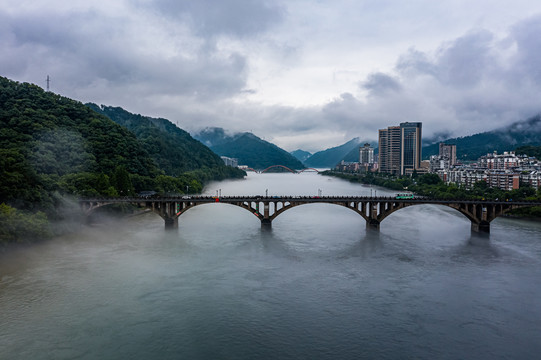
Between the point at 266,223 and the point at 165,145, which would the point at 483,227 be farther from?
the point at 165,145

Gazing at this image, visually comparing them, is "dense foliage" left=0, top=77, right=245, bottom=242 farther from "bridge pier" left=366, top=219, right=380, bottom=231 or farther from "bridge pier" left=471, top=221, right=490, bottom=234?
"bridge pier" left=471, top=221, right=490, bottom=234

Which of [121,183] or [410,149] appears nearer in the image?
[121,183]

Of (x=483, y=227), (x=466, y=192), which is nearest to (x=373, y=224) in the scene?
(x=483, y=227)

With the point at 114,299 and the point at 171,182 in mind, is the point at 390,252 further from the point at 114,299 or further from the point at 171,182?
the point at 171,182

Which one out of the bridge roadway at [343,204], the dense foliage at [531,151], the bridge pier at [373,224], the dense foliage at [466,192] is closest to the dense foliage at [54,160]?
the bridge roadway at [343,204]

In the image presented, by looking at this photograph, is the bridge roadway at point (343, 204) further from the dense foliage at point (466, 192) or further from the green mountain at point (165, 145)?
the green mountain at point (165, 145)

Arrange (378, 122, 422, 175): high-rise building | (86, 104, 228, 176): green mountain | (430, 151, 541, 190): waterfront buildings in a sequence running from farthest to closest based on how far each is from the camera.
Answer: (378, 122, 422, 175): high-rise building
(86, 104, 228, 176): green mountain
(430, 151, 541, 190): waterfront buildings

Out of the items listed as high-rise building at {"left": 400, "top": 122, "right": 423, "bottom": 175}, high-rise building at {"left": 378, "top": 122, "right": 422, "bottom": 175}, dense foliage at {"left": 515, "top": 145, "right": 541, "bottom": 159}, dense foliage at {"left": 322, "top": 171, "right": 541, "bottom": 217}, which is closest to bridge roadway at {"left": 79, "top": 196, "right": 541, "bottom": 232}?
dense foliage at {"left": 322, "top": 171, "right": 541, "bottom": 217}

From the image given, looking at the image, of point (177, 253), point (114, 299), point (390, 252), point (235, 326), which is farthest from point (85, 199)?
point (390, 252)
